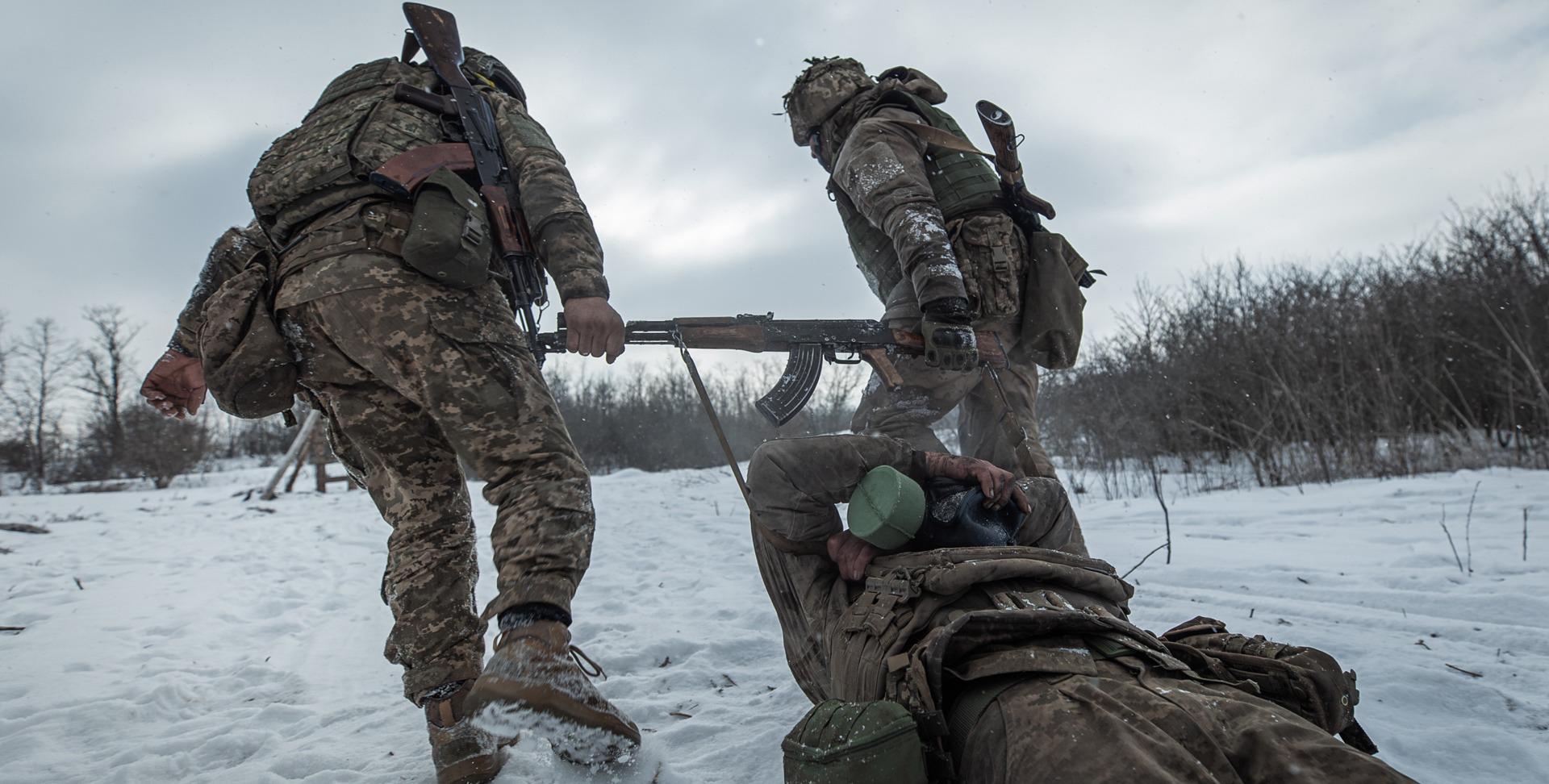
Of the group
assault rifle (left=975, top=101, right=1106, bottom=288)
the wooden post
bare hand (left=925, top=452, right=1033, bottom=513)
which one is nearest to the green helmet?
assault rifle (left=975, top=101, right=1106, bottom=288)

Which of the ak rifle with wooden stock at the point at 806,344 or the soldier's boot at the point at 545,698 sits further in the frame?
the ak rifle with wooden stock at the point at 806,344

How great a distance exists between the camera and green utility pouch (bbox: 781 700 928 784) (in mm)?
1038

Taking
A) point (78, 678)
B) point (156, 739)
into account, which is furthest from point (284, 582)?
point (156, 739)

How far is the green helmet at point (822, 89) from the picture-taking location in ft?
10.9

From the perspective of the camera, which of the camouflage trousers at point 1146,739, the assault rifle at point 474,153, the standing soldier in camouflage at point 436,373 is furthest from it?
the assault rifle at point 474,153

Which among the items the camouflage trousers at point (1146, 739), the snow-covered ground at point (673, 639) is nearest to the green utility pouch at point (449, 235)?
the snow-covered ground at point (673, 639)

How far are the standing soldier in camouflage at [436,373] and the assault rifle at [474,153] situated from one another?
0.05 metres

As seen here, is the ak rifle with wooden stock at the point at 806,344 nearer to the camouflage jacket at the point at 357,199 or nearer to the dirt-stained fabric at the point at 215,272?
the camouflage jacket at the point at 357,199

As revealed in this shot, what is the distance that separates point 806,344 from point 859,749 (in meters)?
1.93

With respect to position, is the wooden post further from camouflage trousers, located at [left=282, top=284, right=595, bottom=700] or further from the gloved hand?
the gloved hand

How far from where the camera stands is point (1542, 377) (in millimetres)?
7758

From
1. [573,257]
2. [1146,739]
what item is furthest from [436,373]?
[1146,739]

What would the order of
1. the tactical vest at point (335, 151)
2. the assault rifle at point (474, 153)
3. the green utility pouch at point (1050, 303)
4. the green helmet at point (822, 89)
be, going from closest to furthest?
the tactical vest at point (335, 151), the assault rifle at point (474, 153), the green utility pouch at point (1050, 303), the green helmet at point (822, 89)

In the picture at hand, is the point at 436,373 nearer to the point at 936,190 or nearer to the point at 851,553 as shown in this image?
the point at 851,553
